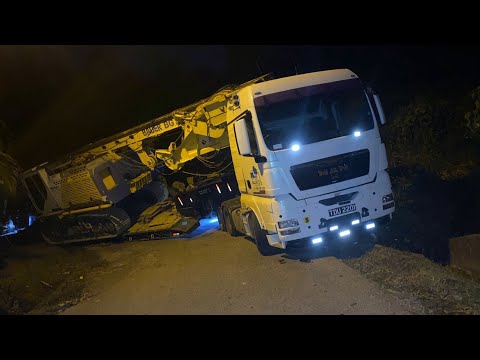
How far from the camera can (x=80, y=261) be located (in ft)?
31.4

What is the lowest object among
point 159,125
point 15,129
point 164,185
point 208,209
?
point 208,209

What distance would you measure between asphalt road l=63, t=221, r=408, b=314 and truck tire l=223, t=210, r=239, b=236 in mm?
167

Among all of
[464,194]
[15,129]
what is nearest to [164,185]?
[464,194]

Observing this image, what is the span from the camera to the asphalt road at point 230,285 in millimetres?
5051

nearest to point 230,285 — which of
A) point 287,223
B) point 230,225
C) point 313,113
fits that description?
point 287,223

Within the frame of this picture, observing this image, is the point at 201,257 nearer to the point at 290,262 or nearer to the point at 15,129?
the point at 290,262

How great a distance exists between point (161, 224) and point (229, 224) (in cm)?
230

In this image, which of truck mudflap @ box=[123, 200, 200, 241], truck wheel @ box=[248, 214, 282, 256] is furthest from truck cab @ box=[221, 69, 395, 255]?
truck mudflap @ box=[123, 200, 200, 241]

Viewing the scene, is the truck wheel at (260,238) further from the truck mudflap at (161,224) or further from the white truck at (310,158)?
the truck mudflap at (161,224)

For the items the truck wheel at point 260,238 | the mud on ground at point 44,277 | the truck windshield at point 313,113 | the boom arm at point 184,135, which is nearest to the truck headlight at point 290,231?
the truck wheel at point 260,238

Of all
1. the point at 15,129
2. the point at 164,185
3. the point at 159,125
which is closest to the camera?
the point at 159,125

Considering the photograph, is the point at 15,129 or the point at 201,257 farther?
the point at 15,129

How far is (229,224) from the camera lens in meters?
9.23

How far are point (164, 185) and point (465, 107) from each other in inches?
340
